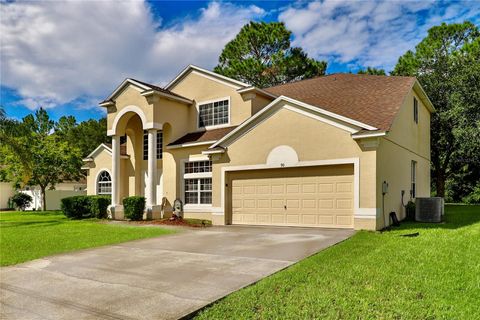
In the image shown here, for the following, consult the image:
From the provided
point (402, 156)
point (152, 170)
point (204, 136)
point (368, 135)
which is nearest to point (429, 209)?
point (402, 156)

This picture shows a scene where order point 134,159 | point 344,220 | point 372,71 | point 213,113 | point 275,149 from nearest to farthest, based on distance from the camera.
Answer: point 344,220
point 275,149
point 213,113
point 134,159
point 372,71

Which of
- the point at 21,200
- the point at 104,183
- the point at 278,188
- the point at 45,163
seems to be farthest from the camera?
the point at 21,200

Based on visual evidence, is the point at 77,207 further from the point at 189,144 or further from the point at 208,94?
the point at 208,94

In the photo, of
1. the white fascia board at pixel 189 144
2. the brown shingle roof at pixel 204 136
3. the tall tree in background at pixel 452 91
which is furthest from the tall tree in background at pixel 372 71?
the white fascia board at pixel 189 144

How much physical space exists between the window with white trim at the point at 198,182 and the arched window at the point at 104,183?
7.24 meters

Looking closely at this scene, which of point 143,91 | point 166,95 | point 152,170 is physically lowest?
point 152,170

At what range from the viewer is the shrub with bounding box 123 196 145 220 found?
18.2 meters

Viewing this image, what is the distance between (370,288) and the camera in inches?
224

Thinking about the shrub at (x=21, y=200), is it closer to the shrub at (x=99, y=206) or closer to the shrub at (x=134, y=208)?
the shrub at (x=99, y=206)

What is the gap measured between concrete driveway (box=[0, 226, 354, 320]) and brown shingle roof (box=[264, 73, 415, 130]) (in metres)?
5.05

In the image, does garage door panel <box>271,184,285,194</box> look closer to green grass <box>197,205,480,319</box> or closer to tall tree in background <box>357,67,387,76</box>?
green grass <box>197,205,480,319</box>

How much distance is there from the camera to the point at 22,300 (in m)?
5.77

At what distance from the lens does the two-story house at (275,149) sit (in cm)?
1289

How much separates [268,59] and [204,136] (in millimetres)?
17662
